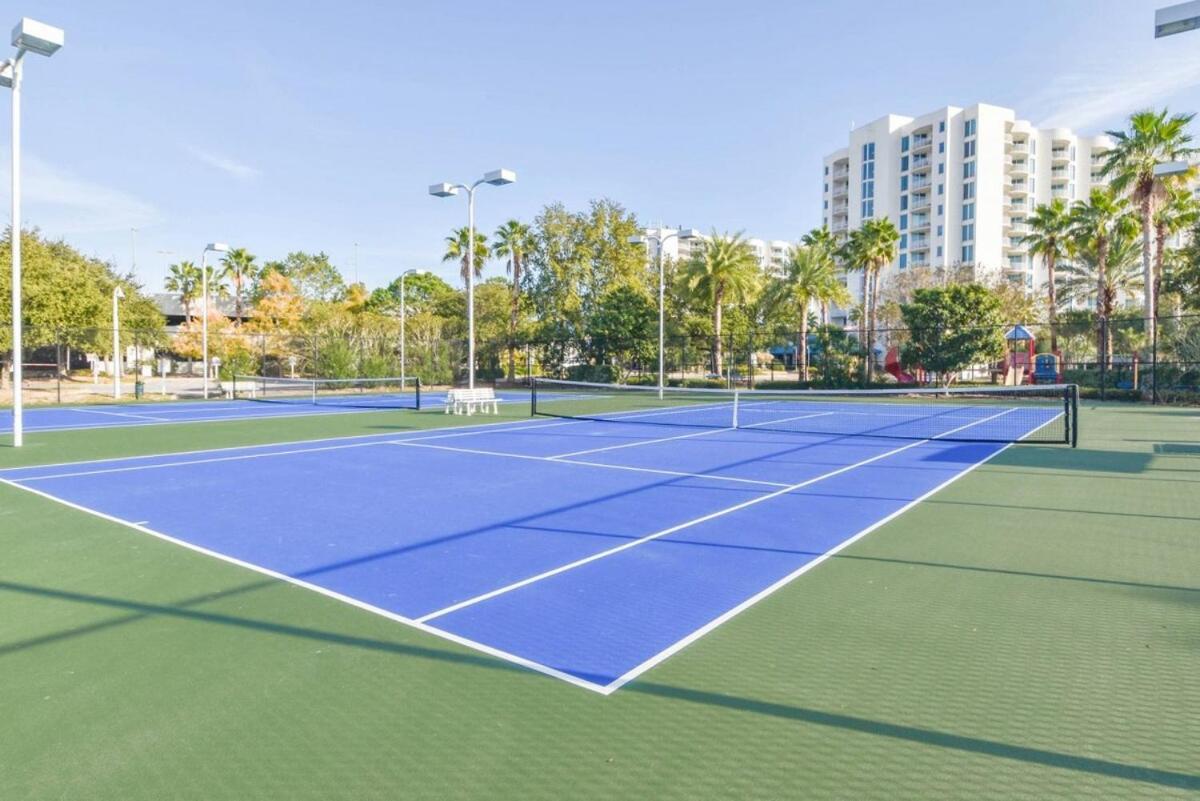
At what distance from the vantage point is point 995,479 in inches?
440

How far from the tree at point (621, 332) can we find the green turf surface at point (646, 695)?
3717cm

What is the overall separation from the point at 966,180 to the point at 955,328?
208 feet

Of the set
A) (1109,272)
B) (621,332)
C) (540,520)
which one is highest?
(1109,272)

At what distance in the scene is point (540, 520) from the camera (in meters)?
8.23

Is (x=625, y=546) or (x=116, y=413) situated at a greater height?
(x=116, y=413)

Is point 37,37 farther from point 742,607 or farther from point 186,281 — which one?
point 186,281

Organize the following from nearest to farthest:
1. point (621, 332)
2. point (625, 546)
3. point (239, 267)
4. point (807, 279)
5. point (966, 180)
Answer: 1. point (625, 546)
2. point (621, 332)
3. point (807, 279)
4. point (239, 267)
5. point (966, 180)

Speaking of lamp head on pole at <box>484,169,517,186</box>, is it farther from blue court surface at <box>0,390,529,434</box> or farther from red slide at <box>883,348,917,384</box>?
red slide at <box>883,348,917,384</box>

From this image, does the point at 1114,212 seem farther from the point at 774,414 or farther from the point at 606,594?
the point at 606,594

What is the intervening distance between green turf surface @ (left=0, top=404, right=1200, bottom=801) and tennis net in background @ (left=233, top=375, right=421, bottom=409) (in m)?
22.5

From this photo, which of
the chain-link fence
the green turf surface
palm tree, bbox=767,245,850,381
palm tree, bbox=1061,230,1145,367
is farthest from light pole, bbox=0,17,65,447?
palm tree, bbox=767,245,850,381

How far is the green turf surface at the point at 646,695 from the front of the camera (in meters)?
3.21

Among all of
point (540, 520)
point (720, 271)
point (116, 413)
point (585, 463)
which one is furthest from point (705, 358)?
point (540, 520)

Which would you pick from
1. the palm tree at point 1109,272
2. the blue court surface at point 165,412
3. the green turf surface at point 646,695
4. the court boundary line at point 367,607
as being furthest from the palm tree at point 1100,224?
the court boundary line at point 367,607
